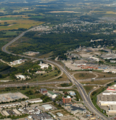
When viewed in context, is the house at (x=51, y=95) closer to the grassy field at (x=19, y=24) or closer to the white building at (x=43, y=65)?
the white building at (x=43, y=65)

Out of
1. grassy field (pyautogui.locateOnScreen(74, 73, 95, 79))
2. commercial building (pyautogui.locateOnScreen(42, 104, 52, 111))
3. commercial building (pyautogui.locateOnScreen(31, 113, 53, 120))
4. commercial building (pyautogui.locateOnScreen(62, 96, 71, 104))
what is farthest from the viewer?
grassy field (pyautogui.locateOnScreen(74, 73, 95, 79))

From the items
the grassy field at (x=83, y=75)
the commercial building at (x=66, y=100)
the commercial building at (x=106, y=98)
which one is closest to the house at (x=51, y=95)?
the commercial building at (x=66, y=100)

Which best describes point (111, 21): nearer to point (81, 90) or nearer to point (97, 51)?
point (97, 51)

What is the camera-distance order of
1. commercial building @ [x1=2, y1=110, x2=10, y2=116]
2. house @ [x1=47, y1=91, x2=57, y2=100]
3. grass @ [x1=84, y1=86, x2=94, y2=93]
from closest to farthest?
commercial building @ [x1=2, y1=110, x2=10, y2=116], house @ [x1=47, y1=91, x2=57, y2=100], grass @ [x1=84, y1=86, x2=94, y2=93]

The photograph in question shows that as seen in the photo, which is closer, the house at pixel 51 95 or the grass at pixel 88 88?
the house at pixel 51 95

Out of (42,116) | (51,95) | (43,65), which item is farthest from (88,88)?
(43,65)

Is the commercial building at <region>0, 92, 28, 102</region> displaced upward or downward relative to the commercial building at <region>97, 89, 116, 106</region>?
upward

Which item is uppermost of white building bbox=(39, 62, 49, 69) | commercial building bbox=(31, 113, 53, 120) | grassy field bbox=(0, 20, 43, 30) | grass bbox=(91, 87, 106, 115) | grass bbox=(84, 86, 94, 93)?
grassy field bbox=(0, 20, 43, 30)

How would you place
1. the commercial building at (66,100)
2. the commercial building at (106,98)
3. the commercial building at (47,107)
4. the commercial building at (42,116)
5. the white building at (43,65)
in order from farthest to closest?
the white building at (43,65), the commercial building at (106,98), the commercial building at (66,100), the commercial building at (47,107), the commercial building at (42,116)

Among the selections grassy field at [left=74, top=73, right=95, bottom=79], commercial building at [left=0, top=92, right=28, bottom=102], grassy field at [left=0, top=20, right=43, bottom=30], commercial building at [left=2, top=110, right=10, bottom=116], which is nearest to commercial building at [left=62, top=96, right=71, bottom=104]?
commercial building at [left=0, top=92, right=28, bottom=102]

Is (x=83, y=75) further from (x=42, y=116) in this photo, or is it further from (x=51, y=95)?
(x=42, y=116)

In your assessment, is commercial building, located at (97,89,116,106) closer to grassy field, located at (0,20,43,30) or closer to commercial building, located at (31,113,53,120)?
commercial building, located at (31,113,53,120)

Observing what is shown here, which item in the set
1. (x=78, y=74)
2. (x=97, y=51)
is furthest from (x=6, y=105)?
(x=97, y=51)
